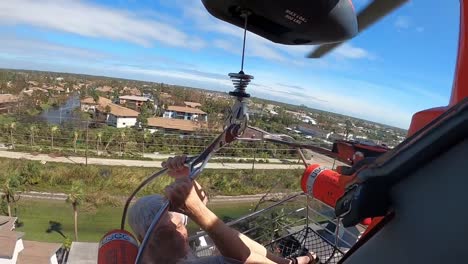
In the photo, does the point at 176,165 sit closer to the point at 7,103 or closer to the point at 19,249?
the point at 19,249

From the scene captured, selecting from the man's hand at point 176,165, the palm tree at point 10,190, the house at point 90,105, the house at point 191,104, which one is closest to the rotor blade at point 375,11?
the man's hand at point 176,165

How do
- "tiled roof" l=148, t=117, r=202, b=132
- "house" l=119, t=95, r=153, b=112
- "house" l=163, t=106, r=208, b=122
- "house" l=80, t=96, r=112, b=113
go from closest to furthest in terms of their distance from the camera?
"tiled roof" l=148, t=117, r=202, b=132, "house" l=80, t=96, r=112, b=113, "house" l=163, t=106, r=208, b=122, "house" l=119, t=95, r=153, b=112

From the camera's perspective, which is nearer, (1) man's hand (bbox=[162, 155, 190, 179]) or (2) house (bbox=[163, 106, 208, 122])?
(1) man's hand (bbox=[162, 155, 190, 179])

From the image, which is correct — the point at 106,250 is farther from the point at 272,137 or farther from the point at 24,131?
the point at 24,131

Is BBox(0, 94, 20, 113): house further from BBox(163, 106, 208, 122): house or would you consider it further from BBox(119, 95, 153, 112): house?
BBox(163, 106, 208, 122): house

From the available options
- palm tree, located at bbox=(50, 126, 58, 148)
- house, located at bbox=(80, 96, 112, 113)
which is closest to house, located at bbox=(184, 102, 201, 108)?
house, located at bbox=(80, 96, 112, 113)

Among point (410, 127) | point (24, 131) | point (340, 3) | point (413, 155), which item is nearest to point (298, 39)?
point (340, 3)

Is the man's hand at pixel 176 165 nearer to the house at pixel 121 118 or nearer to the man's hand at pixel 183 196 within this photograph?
the man's hand at pixel 183 196
